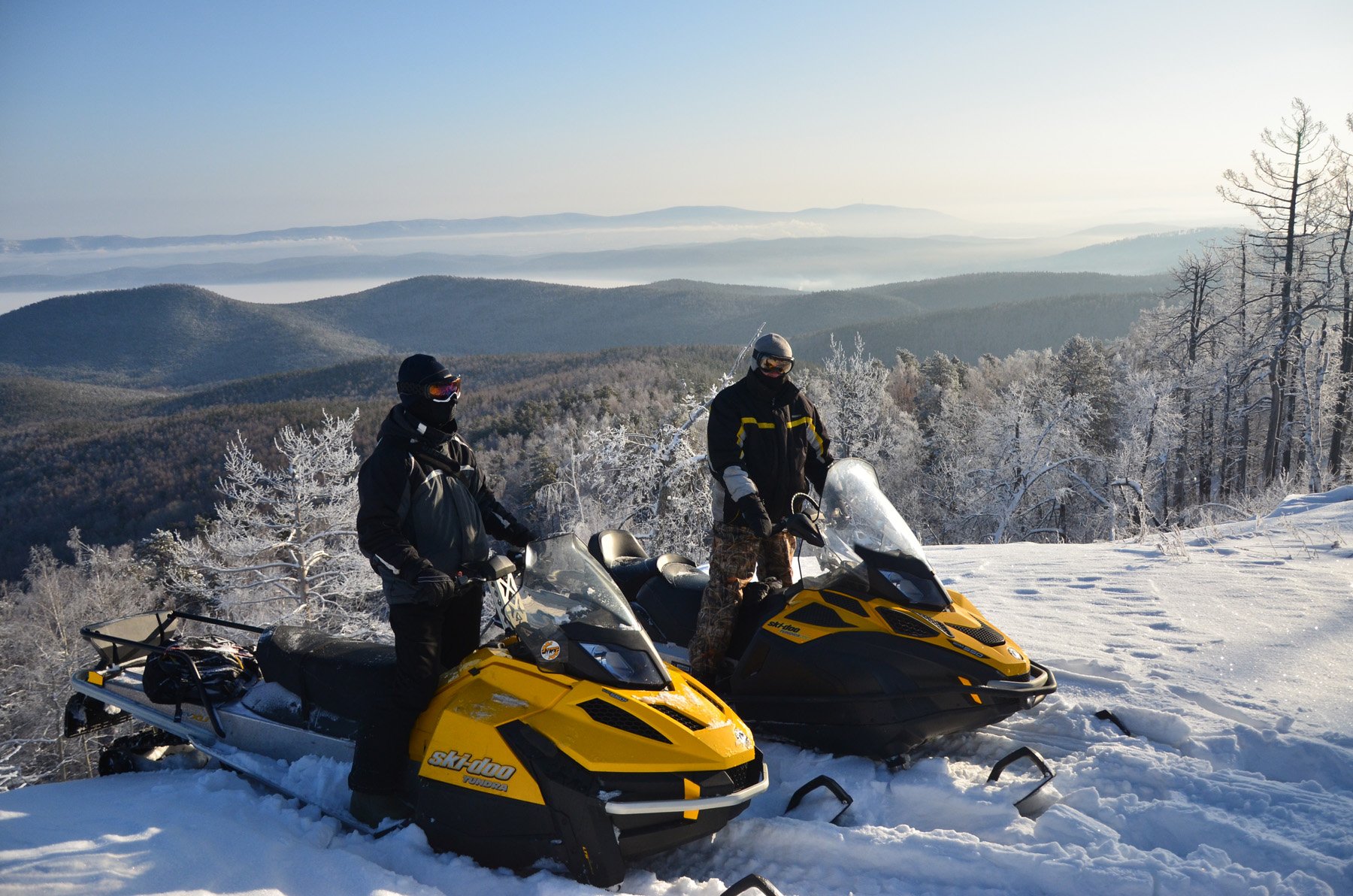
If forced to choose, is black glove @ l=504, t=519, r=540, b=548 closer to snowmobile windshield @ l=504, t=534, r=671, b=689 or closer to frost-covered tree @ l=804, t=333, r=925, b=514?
snowmobile windshield @ l=504, t=534, r=671, b=689

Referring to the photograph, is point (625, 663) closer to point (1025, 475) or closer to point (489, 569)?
point (489, 569)

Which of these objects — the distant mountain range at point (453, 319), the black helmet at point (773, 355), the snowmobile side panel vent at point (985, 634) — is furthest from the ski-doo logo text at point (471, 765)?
the distant mountain range at point (453, 319)

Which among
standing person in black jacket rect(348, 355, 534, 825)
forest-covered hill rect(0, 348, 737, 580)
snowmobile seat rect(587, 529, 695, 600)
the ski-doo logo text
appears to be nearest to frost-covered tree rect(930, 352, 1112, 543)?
forest-covered hill rect(0, 348, 737, 580)

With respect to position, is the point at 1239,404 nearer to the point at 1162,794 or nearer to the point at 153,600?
the point at 1162,794

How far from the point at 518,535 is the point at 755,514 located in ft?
4.25

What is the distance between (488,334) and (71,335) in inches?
2988

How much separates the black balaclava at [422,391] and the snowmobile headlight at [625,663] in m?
1.30

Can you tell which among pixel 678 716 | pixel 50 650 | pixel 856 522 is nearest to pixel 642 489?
pixel 50 650

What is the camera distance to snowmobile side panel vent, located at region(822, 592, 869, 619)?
4.16 meters

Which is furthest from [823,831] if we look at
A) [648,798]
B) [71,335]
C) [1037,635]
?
[71,335]

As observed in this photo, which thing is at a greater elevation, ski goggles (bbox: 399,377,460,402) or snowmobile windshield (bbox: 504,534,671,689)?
ski goggles (bbox: 399,377,460,402)

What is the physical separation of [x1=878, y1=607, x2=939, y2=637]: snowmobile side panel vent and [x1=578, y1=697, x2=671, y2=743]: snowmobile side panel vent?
145 centimetres

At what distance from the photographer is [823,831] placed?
3457 mm

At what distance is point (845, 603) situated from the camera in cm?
423
